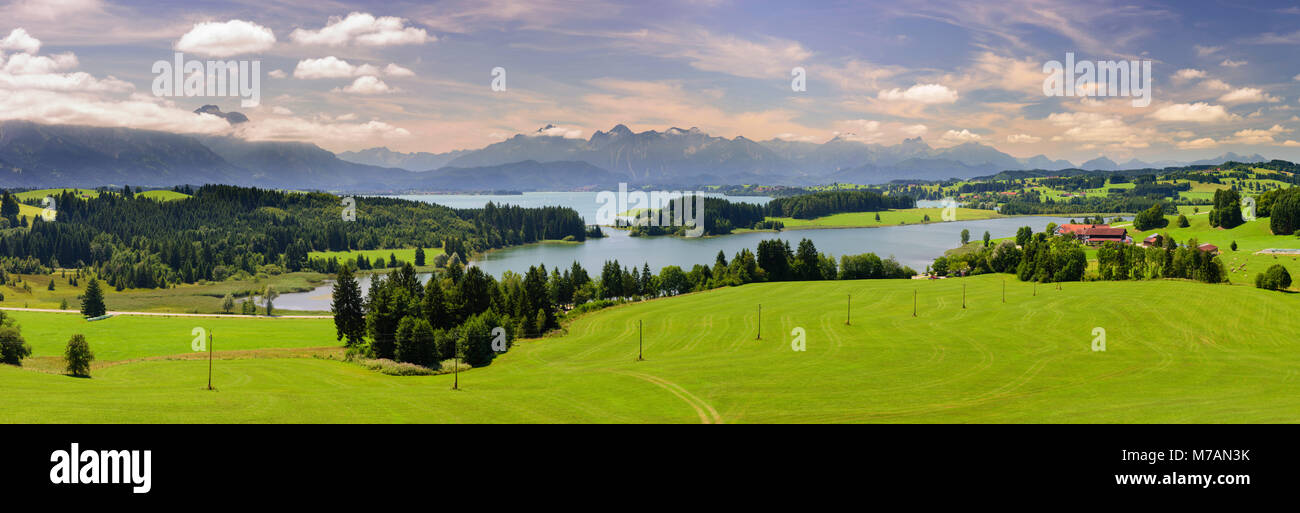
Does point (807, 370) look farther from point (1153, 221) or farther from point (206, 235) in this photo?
point (206, 235)

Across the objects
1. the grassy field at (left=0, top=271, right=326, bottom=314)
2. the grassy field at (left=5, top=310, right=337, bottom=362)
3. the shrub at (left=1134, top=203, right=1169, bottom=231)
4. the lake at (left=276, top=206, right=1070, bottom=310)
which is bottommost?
the grassy field at (left=5, top=310, right=337, bottom=362)

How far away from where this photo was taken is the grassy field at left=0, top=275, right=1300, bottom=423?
81.0 ft

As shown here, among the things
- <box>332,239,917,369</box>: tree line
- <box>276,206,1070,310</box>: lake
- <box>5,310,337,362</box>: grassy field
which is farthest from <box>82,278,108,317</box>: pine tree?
<box>332,239,917,369</box>: tree line

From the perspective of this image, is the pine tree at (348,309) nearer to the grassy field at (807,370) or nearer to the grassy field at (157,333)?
the grassy field at (157,333)

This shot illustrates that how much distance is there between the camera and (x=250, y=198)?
633 feet

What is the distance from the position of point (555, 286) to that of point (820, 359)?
4698 centimetres

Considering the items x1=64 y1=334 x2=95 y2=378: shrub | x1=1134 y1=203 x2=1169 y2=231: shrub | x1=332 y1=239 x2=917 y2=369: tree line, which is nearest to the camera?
x1=64 y1=334 x2=95 y2=378: shrub

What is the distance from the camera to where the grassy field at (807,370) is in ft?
81.0

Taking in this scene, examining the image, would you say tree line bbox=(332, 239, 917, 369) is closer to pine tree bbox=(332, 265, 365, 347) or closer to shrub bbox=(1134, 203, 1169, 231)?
pine tree bbox=(332, 265, 365, 347)

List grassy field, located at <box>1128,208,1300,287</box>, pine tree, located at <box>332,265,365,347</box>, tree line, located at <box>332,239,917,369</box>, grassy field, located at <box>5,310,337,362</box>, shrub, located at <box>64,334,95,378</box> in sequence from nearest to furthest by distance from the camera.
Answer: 1. shrub, located at <box>64,334,95,378</box>
2. tree line, located at <box>332,239,917,369</box>
3. grassy field, located at <box>5,310,337,362</box>
4. pine tree, located at <box>332,265,365,347</box>
5. grassy field, located at <box>1128,208,1300,287</box>

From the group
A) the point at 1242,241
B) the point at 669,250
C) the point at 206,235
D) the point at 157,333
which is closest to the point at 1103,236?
the point at 1242,241

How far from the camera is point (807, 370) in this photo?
39.0 meters

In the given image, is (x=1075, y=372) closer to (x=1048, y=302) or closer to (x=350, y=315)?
(x=1048, y=302)

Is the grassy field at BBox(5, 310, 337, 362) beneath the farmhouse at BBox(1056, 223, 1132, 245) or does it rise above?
beneath
